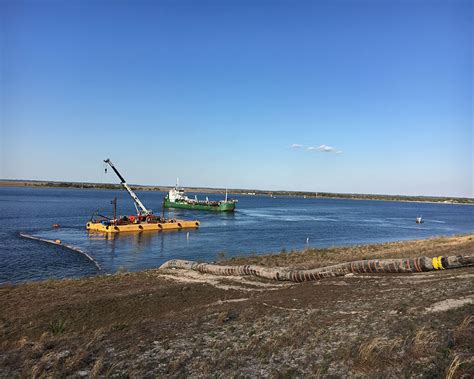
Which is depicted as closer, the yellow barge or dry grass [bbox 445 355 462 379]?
dry grass [bbox 445 355 462 379]

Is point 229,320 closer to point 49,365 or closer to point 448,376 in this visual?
point 49,365

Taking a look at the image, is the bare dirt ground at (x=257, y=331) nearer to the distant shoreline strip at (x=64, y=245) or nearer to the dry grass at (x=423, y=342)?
the dry grass at (x=423, y=342)

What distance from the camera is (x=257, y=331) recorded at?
873 centimetres

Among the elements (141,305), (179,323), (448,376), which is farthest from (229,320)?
(448,376)

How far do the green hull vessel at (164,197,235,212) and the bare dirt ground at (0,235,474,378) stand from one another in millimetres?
79089

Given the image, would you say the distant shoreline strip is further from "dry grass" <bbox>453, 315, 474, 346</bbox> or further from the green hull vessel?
the green hull vessel

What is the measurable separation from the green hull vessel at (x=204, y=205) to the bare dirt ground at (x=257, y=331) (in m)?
79.1

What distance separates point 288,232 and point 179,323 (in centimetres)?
4411

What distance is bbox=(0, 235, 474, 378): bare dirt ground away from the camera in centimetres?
670

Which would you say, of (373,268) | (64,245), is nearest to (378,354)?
(373,268)

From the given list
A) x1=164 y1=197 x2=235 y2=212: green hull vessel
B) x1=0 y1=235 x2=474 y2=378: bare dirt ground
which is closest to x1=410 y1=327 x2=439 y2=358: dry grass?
x1=0 y1=235 x2=474 y2=378: bare dirt ground

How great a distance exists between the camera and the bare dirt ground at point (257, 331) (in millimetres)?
6703

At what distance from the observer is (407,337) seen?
289 inches

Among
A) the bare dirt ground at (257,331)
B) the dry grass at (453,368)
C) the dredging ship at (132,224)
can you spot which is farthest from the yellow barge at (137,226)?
the dry grass at (453,368)
